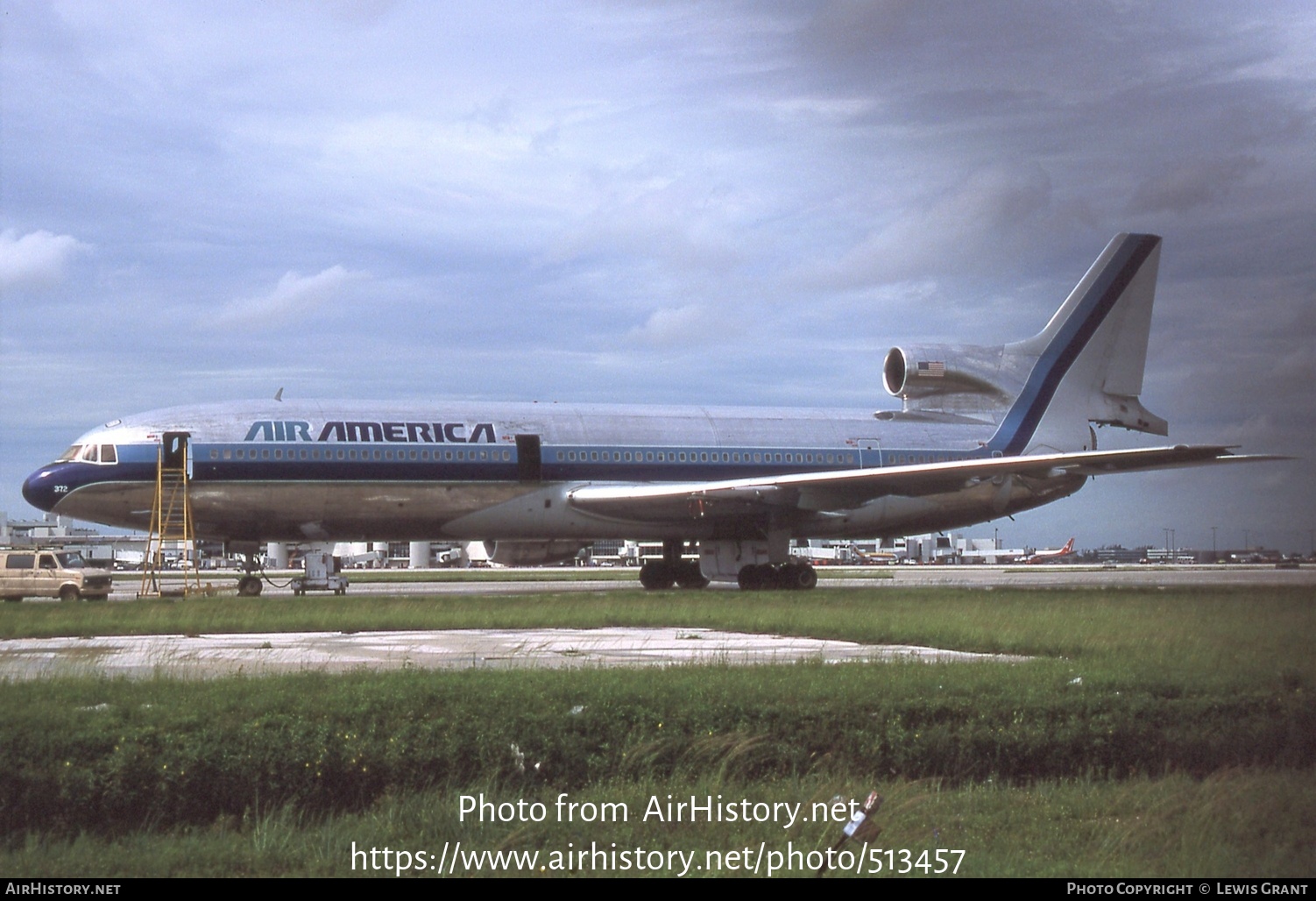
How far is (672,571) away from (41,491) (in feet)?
58.8

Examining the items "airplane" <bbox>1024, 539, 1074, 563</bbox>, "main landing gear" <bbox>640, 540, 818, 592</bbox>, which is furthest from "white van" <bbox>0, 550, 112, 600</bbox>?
"airplane" <bbox>1024, 539, 1074, 563</bbox>

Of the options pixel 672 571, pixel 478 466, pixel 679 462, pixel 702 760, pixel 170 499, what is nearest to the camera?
pixel 702 760

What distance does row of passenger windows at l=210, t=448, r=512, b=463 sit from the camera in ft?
108

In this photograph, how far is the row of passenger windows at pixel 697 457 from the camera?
36.4m

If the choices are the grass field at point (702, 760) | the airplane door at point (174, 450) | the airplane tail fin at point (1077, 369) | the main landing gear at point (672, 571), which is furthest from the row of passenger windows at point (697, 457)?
the grass field at point (702, 760)

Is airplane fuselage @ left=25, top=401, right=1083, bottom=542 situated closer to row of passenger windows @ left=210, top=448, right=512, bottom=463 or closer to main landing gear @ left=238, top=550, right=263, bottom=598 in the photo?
row of passenger windows @ left=210, top=448, right=512, bottom=463

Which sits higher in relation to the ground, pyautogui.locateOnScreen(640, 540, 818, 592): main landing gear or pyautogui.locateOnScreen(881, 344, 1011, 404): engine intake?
pyautogui.locateOnScreen(881, 344, 1011, 404): engine intake

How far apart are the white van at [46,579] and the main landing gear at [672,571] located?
15514mm

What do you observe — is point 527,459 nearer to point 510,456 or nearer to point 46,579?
point 510,456

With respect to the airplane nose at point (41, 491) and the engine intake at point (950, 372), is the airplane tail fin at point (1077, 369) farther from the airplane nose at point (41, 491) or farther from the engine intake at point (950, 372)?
the airplane nose at point (41, 491)

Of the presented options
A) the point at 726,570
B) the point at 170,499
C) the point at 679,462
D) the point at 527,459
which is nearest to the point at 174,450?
the point at 170,499

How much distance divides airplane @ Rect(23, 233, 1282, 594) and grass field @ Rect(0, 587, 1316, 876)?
61.6 ft

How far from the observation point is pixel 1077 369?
41.3 meters
